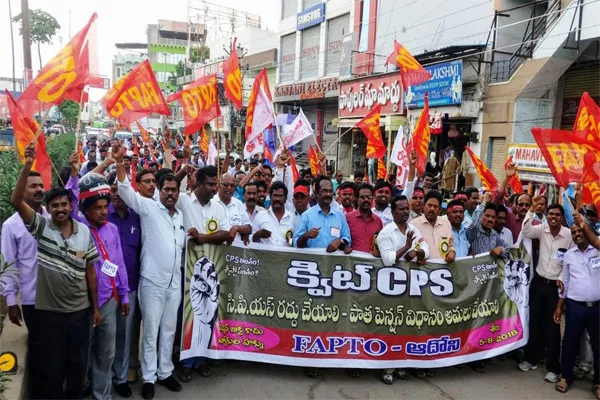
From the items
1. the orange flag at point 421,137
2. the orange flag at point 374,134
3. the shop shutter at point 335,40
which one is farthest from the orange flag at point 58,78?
the shop shutter at point 335,40

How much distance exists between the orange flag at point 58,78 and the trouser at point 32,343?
2.15m

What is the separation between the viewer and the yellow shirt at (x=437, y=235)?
4.96 metres

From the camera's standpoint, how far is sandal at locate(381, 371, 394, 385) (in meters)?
4.60

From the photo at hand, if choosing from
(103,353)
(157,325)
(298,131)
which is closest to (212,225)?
(157,325)

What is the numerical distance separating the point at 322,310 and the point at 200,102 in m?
4.36

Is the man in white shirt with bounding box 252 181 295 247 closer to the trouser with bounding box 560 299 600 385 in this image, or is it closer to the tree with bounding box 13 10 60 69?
the trouser with bounding box 560 299 600 385

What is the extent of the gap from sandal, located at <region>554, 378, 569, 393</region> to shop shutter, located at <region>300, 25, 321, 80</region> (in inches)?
973

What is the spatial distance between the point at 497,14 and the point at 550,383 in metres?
13.0

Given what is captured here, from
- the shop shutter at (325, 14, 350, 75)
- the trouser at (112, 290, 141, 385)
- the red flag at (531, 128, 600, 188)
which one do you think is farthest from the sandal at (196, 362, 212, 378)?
the shop shutter at (325, 14, 350, 75)

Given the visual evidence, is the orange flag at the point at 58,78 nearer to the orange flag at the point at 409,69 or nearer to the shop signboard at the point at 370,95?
the orange flag at the point at 409,69

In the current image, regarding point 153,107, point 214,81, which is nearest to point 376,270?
point 153,107

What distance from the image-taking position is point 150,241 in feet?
13.5

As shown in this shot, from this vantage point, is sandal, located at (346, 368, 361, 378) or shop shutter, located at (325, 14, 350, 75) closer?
sandal, located at (346, 368, 361, 378)

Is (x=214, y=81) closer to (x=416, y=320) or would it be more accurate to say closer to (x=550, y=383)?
(x=416, y=320)
